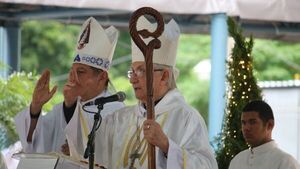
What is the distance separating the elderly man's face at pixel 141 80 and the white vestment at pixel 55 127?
550mm

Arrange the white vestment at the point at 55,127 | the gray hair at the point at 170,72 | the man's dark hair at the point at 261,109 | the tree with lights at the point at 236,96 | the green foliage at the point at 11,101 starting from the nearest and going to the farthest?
the gray hair at the point at 170,72 < the white vestment at the point at 55,127 < the man's dark hair at the point at 261,109 < the tree with lights at the point at 236,96 < the green foliage at the point at 11,101

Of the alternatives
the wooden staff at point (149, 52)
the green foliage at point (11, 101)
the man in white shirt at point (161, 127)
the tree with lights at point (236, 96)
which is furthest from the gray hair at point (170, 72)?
the green foliage at point (11, 101)

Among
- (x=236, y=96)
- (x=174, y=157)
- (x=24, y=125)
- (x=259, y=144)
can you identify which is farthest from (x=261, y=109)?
(x=174, y=157)

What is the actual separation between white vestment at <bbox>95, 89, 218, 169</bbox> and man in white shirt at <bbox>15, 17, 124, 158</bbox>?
0.58 ft

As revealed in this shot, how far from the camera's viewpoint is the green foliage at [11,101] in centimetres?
899

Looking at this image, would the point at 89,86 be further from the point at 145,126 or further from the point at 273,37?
the point at 273,37

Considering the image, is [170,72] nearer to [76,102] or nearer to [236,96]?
[76,102]

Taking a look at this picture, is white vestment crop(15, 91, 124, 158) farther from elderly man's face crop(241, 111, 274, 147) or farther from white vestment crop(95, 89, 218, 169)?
elderly man's face crop(241, 111, 274, 147)

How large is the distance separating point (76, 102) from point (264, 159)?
6.77ft

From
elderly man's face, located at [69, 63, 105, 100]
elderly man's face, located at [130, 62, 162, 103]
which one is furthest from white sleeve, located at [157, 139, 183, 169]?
elderly man's face, located at [69, 63, 105, 100]

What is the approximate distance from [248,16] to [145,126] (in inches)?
128

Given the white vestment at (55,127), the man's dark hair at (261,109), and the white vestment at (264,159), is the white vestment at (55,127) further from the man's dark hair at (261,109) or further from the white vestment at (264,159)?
the white vestment at (264,159)

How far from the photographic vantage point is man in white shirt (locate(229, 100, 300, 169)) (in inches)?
272

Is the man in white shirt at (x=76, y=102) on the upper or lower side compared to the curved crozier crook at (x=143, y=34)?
lower
